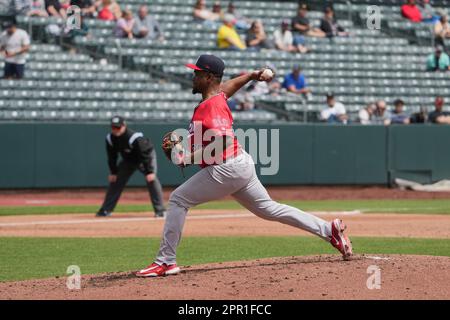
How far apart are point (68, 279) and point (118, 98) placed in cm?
1382

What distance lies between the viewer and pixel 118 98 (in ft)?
72.2

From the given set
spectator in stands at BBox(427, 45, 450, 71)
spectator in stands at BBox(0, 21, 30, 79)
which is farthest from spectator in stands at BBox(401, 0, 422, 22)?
spectator in stands at BBox(0, 21, 30, 79)

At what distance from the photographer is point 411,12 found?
88.2 ft

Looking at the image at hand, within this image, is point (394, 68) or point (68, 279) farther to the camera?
point (394, 68)

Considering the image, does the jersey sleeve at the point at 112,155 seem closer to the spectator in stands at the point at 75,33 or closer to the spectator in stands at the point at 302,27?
the spectator in stands at the point at 75,33

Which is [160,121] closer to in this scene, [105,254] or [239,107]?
[239,107]

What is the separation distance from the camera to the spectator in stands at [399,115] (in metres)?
23.3

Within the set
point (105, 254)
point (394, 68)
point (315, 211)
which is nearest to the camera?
point (105, 254)

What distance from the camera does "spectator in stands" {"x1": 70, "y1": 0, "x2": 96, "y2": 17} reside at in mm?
22828

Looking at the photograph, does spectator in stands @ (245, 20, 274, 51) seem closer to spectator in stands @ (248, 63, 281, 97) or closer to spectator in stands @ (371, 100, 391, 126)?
spectator in stands @ (248, 63, 281, 97)

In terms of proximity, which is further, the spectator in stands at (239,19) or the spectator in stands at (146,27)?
the spectator in stands at (239,19)

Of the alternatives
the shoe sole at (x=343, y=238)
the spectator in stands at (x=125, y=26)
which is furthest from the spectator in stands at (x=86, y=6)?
the shoe sole at (x=343, y=238)

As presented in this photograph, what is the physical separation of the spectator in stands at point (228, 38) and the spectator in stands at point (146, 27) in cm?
145

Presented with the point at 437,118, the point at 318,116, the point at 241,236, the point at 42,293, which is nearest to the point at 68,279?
the point at 42,293
